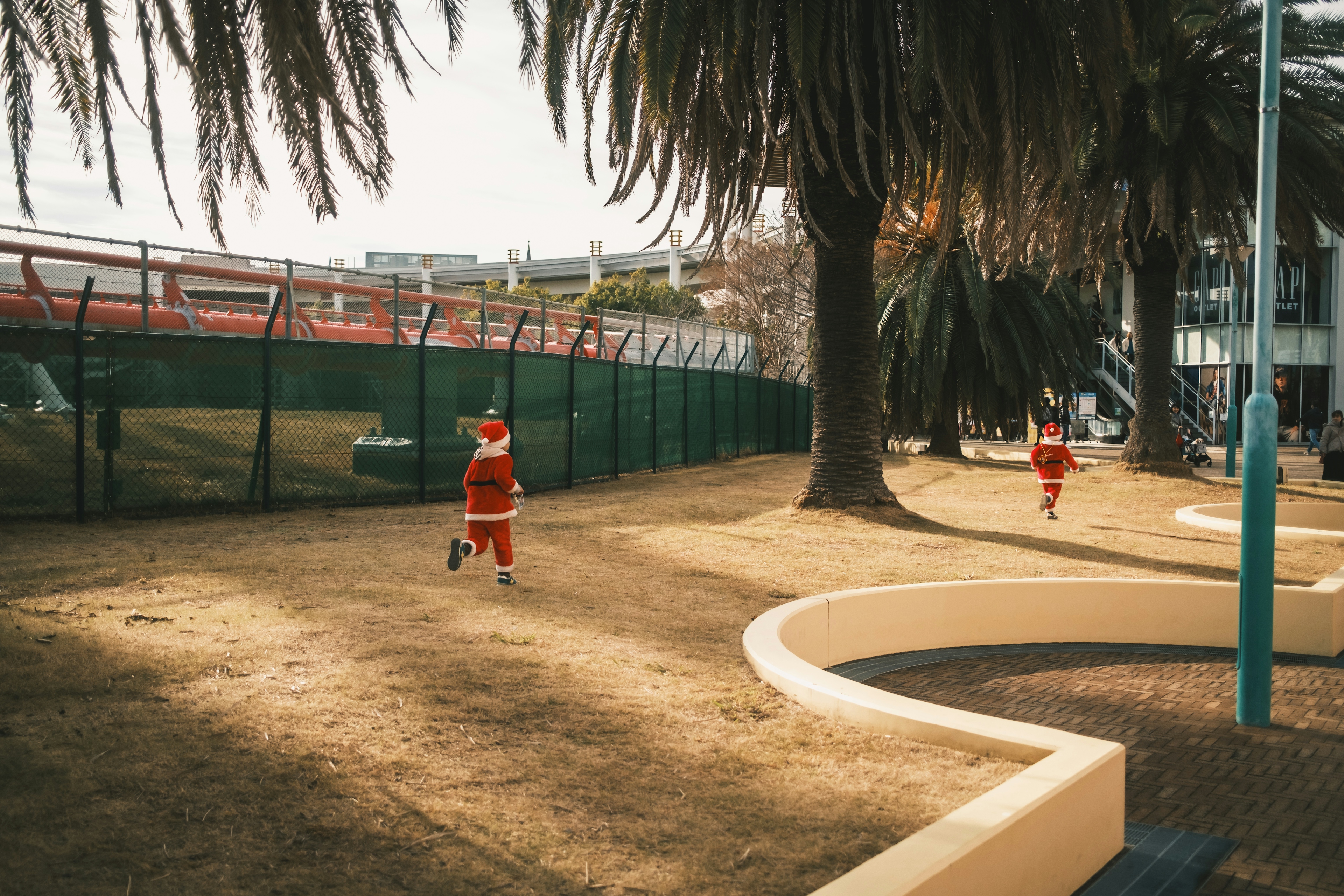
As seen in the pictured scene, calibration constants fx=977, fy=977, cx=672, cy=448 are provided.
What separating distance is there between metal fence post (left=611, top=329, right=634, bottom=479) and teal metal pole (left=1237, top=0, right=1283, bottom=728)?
11783 mm

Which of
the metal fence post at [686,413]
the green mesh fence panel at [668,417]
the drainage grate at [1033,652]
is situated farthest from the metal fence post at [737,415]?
the drainage grate at [1033,652]

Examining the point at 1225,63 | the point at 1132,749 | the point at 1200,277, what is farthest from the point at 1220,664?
the point at 1200,277

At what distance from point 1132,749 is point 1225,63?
47.0 ft

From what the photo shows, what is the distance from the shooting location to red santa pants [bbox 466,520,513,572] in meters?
7.34

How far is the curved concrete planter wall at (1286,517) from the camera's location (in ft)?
35.9

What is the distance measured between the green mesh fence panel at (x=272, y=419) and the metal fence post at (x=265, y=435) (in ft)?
0.10

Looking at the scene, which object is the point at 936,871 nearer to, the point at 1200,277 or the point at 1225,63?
the point at 1225,63

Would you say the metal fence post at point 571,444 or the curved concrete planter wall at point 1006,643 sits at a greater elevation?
the metal fence post at point 571,444

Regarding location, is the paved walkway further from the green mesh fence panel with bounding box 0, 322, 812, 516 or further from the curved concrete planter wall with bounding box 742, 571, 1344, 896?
the green mesh fence panel with bounding box 0, 322, 812, 516

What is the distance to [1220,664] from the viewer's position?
6.46m

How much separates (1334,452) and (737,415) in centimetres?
1199

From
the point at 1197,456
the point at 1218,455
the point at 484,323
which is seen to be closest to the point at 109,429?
the point at 484,323

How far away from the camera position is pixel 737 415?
23.5 meters

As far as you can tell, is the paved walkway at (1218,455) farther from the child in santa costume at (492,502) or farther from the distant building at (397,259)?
the distant building at (397,259)
